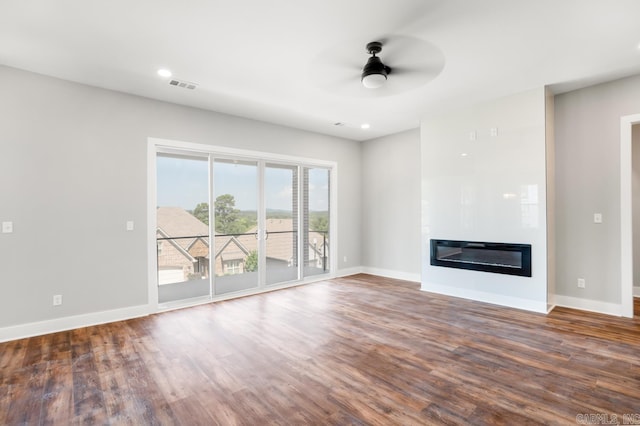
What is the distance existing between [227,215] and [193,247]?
0.72 metres

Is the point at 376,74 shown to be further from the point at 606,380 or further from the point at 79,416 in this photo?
the point at 79,416

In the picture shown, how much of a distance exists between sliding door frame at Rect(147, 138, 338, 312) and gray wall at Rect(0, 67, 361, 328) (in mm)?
85

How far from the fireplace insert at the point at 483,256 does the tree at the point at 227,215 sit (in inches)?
133

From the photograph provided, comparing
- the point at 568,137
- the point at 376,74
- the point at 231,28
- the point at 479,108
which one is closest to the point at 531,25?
the point at 376,74

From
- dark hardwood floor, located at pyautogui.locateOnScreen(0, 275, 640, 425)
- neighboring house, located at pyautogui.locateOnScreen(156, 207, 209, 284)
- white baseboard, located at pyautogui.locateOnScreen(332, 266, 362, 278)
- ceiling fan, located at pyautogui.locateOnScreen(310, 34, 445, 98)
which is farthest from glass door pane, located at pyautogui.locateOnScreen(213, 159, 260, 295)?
ceiling fan, located at pyautogui.locateOnScreen(310, 34, 445, 98)

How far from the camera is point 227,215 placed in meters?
5.04

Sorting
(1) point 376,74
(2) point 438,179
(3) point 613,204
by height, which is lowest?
(3) point 613,204

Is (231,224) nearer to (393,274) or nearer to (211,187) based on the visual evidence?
(211,187)

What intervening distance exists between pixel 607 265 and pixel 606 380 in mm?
2222

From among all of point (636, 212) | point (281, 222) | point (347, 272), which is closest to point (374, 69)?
point (281, 222)

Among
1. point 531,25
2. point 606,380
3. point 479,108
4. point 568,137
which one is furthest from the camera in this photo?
point 479,108

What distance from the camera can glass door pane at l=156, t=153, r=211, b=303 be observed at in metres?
4.51

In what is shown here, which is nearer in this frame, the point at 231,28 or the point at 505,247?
the point at 231,28

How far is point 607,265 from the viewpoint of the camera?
4000 mm
